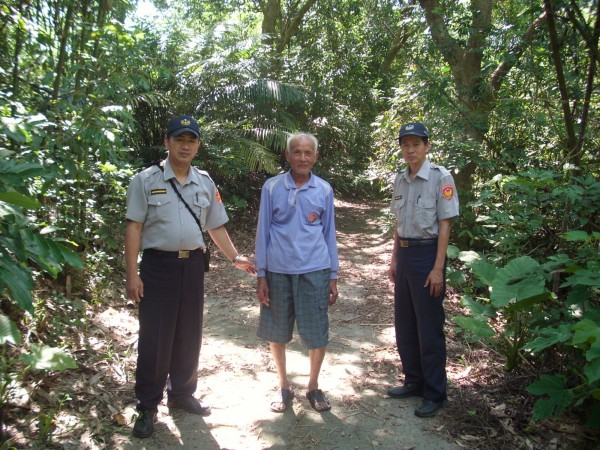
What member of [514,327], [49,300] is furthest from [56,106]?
[514,327]

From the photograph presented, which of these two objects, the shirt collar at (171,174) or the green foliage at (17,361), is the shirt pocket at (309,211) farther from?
the green foliage at (17,361)

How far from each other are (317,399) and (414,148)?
1.91 metres

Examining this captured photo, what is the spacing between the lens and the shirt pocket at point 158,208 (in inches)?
120

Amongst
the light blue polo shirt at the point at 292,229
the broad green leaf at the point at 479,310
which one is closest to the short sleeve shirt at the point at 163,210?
the light blue polo shirt at the point at 292,229

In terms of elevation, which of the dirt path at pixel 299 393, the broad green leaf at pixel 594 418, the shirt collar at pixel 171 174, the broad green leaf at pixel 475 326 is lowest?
the dirt path at pixel 299 393

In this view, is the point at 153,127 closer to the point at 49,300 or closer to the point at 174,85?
the point at 174,85

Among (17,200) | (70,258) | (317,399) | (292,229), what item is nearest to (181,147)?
(292,229)

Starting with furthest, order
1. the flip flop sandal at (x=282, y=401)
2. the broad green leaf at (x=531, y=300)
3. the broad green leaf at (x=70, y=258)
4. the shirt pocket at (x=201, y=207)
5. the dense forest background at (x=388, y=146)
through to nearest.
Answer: the flip flop sandal at (x=282, y=401)
the shirt pocket at (x=201, y=207)
the broad green leaf at (x=531, y=300)
the dense forest background at (x=388, y=146)
the broad green leaf at (x=70, y=258)

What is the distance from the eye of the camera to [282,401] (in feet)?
11.5

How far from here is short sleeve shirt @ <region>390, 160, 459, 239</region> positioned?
335cm

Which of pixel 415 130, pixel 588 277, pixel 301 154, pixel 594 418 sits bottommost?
pixel 594 418

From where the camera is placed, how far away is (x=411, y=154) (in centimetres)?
342

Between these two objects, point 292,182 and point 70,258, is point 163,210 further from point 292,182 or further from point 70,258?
point 70,258

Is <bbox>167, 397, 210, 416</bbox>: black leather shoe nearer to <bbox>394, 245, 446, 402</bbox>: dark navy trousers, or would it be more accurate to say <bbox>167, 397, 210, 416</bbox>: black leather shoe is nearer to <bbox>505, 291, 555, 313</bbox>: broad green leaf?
<bbox>394, 245, 446, 402</bbox>: dark navy trousers
